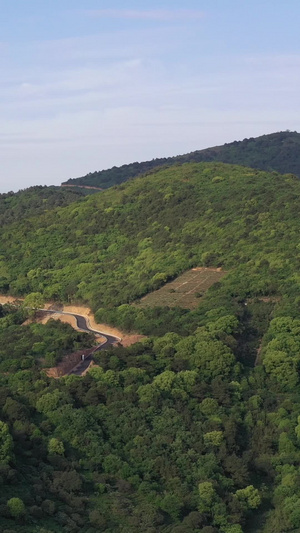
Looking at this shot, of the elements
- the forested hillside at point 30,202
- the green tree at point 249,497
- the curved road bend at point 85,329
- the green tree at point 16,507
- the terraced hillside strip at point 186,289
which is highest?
the forested hillside at point 30,202

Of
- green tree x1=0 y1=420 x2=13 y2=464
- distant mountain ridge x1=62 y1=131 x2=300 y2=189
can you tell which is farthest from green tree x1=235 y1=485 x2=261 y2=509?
distant mountain ridge x1=62 y1=131 x2=300 y2=189

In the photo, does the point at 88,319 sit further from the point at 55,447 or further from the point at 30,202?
the point at 30,202

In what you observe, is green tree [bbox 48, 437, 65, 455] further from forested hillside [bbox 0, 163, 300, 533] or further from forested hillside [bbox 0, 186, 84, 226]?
forested hillside [bbox 0, 186, 84, 226]

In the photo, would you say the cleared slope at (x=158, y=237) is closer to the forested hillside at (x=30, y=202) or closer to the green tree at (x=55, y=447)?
the forested hillside at (x=30, y=202)

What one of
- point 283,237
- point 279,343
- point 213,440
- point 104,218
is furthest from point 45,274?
point 213,440

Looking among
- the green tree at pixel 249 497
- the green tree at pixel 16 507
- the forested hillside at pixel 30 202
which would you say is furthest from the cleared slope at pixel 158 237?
the green tree at pixel 16 507
